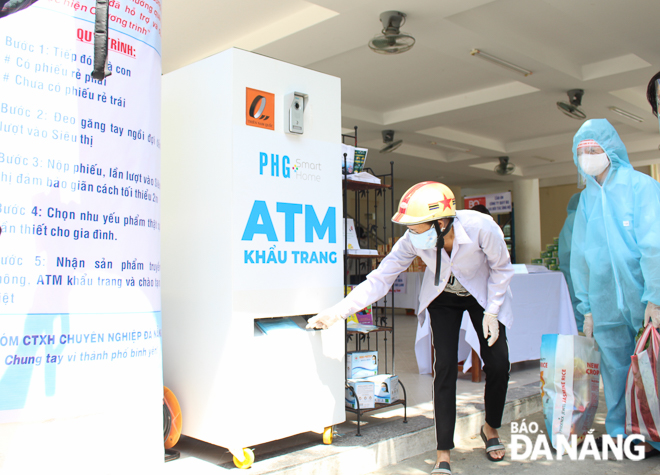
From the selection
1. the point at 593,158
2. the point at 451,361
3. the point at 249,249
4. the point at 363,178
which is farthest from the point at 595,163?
the point at 249,249

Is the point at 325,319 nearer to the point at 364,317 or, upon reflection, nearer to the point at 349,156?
the point at 364,317

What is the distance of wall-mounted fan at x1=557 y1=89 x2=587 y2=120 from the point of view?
6797 mm

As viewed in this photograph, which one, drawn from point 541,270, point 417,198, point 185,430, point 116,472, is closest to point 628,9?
point 541,270

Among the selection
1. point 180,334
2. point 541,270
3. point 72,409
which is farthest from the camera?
point 541,270

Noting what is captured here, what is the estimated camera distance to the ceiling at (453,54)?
17.0 ft

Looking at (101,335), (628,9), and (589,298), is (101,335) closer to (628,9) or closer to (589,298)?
(589,298)

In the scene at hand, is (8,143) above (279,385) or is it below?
above

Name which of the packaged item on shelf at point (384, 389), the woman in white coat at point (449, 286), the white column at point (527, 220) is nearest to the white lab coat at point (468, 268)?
the woman in white coat at point (449, 286)

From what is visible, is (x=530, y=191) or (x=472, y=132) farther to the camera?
(x=530, y=191)

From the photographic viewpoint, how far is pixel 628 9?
209 inches

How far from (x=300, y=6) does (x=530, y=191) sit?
10097mm

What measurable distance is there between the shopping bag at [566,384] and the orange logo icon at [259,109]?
6.15ft

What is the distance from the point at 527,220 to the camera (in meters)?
13.5

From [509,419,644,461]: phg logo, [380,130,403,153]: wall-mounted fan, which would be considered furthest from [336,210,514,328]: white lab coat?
[380,130,403,153]: wall-mounted fan
